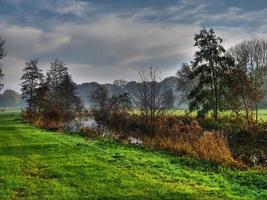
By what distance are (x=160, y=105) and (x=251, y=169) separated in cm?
1850

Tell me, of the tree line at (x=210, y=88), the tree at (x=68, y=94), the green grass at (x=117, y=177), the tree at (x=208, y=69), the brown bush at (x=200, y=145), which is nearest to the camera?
the green grass at (x=117, y=177)

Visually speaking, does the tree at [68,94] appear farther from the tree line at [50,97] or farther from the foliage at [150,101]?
the foliage at [150,101]

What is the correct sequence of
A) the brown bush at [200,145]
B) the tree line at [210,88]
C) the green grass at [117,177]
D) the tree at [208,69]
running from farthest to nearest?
1. the tree at [208,69]
2. the tree line at [210,88]
3. the brown bush at [200,145]
4. the green grass at [117,177]

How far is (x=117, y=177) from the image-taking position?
520 inches

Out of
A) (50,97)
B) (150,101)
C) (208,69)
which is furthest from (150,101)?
(50,97)

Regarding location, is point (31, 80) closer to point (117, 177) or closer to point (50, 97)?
point (50, 97)

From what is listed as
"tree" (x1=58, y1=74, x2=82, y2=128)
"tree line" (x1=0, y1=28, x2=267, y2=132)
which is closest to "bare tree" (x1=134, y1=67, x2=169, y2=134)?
"tree line" (x1=0, y1=28, x2=267, y2=132)

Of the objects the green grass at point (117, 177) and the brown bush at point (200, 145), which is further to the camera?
the brown bush at point (200, 145)

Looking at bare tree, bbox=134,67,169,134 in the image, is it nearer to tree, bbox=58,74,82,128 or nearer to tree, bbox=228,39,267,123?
tree, bbox=228,39,267,123

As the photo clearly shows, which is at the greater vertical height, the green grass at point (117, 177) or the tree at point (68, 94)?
the tree at point (68, 94)

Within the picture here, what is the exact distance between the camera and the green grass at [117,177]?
11133 mm

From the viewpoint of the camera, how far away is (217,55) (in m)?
50.3

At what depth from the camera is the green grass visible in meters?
11.1

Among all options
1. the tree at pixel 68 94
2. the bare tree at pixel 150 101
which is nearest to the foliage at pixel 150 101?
the bare tree at pixel 150 101
